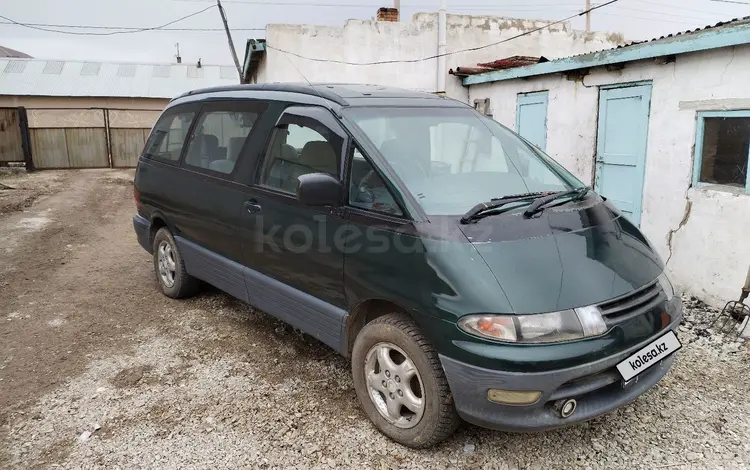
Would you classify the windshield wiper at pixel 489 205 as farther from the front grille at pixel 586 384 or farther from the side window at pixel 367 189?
the front grille at pixel 586 384

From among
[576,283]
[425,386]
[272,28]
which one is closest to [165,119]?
[425,386]

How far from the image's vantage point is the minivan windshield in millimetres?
3020

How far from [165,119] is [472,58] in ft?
27.5

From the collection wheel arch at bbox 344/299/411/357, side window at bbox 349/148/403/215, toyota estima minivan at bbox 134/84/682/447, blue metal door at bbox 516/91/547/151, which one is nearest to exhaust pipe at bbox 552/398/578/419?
toyota estima minivan at bbox 134/84/682/447

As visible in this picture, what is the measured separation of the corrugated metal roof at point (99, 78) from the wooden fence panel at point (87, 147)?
19.5 feet

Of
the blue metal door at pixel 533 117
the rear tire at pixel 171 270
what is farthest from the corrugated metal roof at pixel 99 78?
the rear tire at pixel 171 270

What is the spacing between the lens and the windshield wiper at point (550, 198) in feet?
9.35

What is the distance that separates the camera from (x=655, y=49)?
5391 mm

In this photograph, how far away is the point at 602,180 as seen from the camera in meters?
6.47

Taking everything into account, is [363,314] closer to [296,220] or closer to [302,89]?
[296,220]

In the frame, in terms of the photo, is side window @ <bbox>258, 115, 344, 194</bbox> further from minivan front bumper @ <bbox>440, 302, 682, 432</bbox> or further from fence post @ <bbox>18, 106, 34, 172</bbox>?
fence post @ <bbox>18, 106, 34, 172</bbox>

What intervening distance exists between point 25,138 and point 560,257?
1854cm

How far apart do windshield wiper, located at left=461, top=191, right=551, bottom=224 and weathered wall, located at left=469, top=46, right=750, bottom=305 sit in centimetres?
279

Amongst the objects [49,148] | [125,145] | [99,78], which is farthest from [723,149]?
[99,78]
